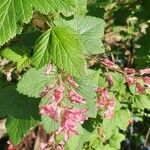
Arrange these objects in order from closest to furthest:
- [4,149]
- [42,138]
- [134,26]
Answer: [42,138]
[4,149]
[134,26]

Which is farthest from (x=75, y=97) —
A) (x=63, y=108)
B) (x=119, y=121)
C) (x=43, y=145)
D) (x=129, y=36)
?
(x=129, y=36)

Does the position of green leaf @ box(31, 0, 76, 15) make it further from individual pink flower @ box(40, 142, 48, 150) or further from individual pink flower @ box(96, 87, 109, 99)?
individual pink flower @ box(40, 142, 48, 150)

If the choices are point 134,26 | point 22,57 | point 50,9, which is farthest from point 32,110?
point 134,26

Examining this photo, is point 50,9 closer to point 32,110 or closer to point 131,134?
point 32,110

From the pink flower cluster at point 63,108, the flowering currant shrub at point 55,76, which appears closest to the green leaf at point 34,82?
the flowering currant shrub at point 55,76

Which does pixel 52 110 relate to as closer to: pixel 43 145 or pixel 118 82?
pixel 43 145

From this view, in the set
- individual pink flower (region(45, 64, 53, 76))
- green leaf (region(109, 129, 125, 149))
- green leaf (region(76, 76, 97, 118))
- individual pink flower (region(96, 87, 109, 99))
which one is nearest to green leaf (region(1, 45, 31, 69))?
individual pink flower (region(45, 64, 53, 76))
